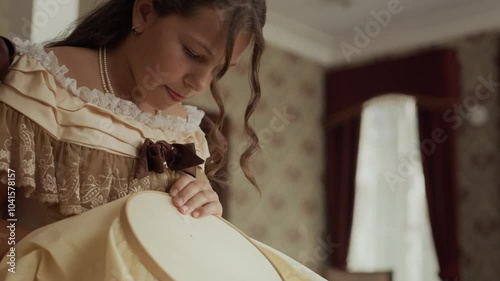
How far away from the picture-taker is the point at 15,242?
0.79m

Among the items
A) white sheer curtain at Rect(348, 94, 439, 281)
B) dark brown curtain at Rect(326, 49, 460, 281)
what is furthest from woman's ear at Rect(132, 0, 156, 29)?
white sheer curtain at Rect(348, 94, 439, 281)

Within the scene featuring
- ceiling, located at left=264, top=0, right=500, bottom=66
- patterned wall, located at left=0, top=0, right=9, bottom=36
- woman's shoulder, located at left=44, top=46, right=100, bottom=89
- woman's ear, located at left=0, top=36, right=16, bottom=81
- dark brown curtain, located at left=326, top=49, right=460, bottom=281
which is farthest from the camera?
ceiling, located at left=264, top=0, right=500, bottom=66

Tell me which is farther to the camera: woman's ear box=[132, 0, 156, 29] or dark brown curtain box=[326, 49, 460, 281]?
dark brown curtain box=[326, 49, 460, 281]

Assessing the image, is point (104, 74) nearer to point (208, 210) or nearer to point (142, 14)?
point (142, 14)

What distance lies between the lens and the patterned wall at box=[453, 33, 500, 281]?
13.3ft

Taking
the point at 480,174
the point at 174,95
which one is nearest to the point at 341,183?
the point at 480,174

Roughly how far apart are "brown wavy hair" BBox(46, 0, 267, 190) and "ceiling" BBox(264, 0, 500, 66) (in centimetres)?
331

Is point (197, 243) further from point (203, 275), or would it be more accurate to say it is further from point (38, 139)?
point (38, 139)

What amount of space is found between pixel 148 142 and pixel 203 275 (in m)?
0.30

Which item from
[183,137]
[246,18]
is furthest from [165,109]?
[246,18]

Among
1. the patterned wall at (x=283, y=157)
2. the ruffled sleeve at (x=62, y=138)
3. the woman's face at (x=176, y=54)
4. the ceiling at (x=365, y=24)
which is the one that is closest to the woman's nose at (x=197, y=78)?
the woman's face at (x=176, y=54)

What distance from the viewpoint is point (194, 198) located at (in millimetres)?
900

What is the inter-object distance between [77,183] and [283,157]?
3806mm

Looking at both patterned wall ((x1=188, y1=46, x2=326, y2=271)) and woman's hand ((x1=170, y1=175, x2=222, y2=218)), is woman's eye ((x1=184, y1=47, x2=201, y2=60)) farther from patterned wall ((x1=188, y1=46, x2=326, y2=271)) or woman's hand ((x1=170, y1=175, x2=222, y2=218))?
patterned wall ((x1=188, y1=46, x2=326, y2=271))
